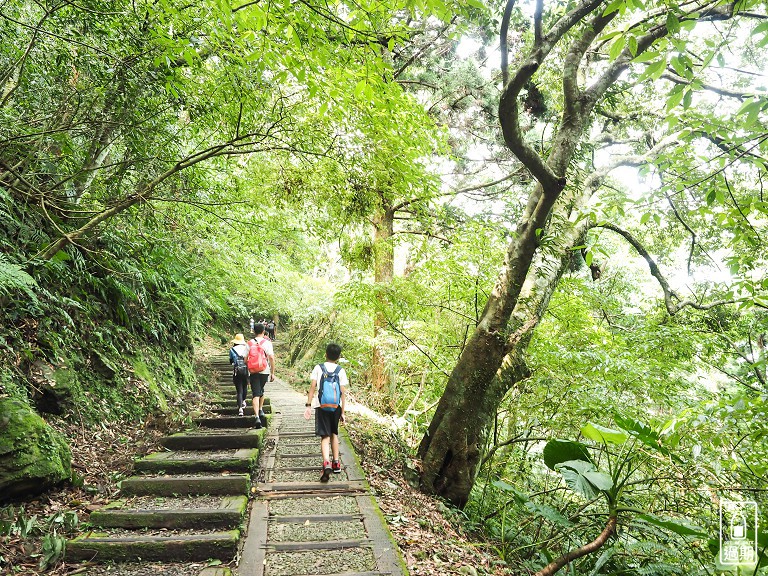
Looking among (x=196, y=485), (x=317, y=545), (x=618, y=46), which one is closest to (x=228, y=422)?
(x=196, y=485)

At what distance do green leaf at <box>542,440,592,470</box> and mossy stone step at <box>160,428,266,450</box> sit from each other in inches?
167

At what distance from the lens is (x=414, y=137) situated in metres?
6.61

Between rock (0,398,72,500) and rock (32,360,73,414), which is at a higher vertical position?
rock (32,360,73,414)

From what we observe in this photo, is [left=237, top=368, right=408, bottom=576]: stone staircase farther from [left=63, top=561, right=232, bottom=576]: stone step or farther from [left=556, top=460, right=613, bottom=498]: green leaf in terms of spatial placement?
[left=556, top=460, right=613, bottom=498]: green leaf

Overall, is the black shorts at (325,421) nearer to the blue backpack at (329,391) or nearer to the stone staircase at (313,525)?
the blue backpack at (329,391)

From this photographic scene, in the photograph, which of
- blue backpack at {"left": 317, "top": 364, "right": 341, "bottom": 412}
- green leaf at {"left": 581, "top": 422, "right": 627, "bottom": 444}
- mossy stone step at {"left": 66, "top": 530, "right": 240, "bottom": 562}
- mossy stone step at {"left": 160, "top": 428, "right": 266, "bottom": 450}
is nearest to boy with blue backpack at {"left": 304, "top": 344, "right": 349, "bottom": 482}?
blue backpack at {"left": 317, "top": 364, "right": 341, "bottom": 412}

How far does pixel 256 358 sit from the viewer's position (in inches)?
305

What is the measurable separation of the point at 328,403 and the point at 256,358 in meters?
2.58

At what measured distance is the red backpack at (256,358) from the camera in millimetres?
7719

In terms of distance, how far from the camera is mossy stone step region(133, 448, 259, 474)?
5.41 m

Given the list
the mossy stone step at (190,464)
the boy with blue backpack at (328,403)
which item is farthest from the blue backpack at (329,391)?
the mossy stone step at (190,464)

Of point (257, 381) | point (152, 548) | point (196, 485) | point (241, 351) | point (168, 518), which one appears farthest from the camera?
point (241, 351)

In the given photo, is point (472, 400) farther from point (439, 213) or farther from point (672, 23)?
point (672, 23)

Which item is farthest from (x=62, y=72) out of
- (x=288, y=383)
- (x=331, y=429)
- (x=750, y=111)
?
(x=288, y=383)
